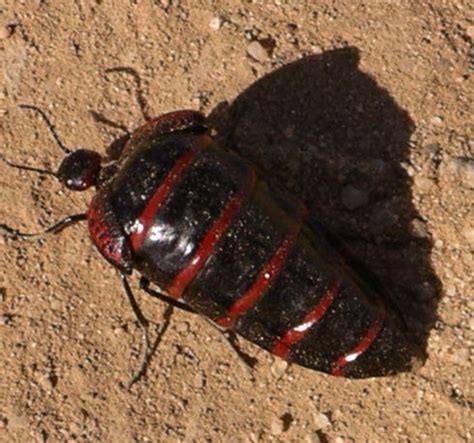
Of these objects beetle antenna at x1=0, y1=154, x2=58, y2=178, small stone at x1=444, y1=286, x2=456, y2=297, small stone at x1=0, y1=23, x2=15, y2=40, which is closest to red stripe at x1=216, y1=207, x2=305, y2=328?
small stone at x1=444, y1=286, x2=456, y2=297

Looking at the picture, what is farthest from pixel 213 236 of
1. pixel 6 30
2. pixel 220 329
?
pixel 6 30

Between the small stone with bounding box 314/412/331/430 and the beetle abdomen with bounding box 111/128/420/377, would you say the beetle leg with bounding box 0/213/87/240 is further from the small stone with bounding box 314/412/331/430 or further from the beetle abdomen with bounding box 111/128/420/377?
the small stone with bounding box 314/412/331/430

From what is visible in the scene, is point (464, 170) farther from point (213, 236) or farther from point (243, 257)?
point (213, 236)

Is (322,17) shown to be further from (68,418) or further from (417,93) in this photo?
(68,418)

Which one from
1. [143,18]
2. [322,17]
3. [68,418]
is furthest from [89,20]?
[68,418]

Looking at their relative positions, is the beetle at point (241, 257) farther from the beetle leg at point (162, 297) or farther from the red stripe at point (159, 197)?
the beetle leg at point (162, 297)

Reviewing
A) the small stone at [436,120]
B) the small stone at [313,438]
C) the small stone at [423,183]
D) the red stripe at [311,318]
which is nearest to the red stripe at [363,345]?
the red stripe at [311,318]
